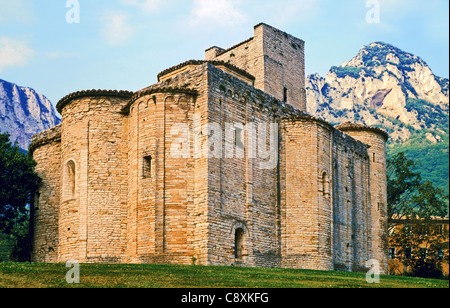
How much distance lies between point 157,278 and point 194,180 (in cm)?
974

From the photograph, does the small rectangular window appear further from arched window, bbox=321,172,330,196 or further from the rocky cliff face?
the rocky cliff face

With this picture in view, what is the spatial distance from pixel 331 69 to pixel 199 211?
140 m

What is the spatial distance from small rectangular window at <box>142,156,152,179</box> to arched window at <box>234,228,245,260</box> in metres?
4.94

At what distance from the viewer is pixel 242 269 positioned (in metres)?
26.8

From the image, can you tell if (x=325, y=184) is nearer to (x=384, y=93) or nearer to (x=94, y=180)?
(x=94, y=180)

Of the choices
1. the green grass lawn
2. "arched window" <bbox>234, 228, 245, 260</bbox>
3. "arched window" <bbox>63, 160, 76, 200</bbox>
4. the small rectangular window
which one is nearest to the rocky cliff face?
"arched window" <bbox>234, 228, 245, 260</bbox>

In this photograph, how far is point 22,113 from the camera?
129m

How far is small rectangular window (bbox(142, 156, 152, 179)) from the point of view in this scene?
30969 mm

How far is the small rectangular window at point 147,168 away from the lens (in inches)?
1219

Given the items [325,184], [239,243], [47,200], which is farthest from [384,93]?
[239,243]

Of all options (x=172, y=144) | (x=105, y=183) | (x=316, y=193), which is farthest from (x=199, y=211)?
(x=316, y=193)

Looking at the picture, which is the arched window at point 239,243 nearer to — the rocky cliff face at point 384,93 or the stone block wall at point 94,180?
the stone block wall at point 94,180
